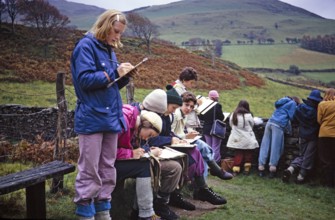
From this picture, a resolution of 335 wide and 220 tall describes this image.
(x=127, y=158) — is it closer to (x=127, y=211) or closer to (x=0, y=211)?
(x=127, y=211)

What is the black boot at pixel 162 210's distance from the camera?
168 inches

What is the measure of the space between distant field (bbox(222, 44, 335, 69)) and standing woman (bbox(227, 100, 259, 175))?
5300cm

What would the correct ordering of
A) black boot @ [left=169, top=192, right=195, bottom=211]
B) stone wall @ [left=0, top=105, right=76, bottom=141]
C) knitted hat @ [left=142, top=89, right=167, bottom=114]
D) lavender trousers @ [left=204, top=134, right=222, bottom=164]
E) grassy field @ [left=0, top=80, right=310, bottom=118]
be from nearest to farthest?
1. knitted hat @ [left=142, top=89, right=167, bottom=114]
2. black boot @ [left=169, top=192, right=195, bottom=211]
3. lavender trousers @ [left=204, top=134, right=222, bottom=164]
4. stone wall @ [left=0, top=105, right=76, bottom=141]
5. grassy field @ [left=0, top=80, right=310, bottom=118]

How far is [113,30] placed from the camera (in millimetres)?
3332

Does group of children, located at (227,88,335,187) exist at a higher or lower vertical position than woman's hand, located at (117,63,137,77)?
lower

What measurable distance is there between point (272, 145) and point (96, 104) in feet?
18.0

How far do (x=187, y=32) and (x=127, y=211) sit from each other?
12305 cm

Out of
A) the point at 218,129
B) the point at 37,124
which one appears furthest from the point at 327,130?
the point at 37,124

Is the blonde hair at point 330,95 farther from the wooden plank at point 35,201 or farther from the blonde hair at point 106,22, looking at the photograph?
the wooden plank at point 35,201

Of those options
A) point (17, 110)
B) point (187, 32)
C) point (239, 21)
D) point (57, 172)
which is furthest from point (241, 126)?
point (239, 21)

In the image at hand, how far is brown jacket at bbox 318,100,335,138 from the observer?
6.64 metres

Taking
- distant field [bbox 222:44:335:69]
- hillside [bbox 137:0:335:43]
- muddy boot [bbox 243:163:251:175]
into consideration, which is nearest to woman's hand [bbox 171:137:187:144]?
muddy boot [bbox 243:163:251:175]

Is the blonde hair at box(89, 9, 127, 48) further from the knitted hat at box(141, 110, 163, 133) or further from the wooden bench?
the wooden bench

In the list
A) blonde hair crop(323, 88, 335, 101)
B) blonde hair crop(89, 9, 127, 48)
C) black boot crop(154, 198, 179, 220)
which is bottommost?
black boot crop(154, 198, 179, 220)
